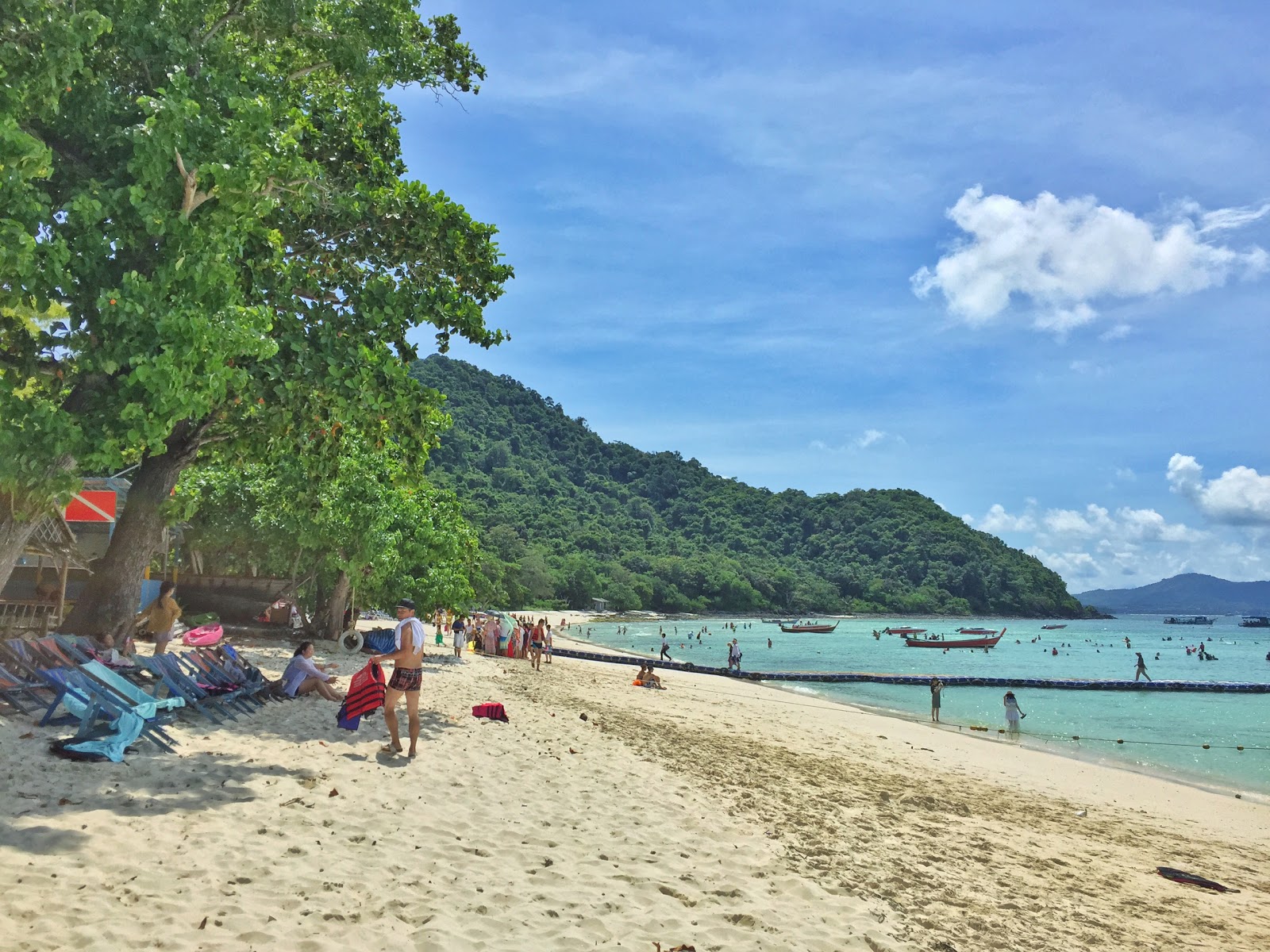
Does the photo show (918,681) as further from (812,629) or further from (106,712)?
(812,629)

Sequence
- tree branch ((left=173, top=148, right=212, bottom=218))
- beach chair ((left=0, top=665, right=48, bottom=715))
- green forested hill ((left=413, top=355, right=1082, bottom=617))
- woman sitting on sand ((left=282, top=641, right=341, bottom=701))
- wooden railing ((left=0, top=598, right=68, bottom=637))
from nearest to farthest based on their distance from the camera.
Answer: tree branch ((left=173, top=148, right=212, bottom=218))
beach chair ((left=0, top=665, right=48, bottom=715))
woman sitting on sand ((left=282, top=641, right=341, bottom=701))
wooden railing ((left=0, top=598, right=68, bottom=637))
green forested hill ((left=413, top=355, right=1082, bottom=617))

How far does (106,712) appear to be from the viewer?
7.62m

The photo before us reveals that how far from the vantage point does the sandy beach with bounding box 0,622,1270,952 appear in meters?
4.77

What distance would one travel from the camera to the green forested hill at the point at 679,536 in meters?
140

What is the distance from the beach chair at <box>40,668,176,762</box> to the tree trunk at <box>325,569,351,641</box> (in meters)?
15.9

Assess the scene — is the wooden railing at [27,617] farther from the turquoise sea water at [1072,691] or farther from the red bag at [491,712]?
the turquoise sea water at [1072,691]

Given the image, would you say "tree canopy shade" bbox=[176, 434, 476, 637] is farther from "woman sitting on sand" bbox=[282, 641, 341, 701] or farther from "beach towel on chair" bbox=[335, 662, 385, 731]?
"beach towel on chair" bbox=[335, 662, 385, 731]

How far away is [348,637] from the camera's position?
2258cm

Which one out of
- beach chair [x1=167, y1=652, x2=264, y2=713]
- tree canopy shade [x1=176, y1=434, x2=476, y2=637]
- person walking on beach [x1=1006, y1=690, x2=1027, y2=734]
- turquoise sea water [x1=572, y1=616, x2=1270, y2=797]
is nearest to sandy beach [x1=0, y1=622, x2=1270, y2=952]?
beach chair [x1=167, y1=652, x2=264, y2=713]

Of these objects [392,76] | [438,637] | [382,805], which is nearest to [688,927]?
[382,805]

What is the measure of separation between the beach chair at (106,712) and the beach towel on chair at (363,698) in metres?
2.18

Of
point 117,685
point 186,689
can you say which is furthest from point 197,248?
point 186,689

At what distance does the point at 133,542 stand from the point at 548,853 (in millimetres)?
7946

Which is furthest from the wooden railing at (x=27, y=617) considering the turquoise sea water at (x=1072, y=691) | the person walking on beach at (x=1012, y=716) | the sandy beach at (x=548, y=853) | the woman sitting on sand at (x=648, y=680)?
the person walking on beach at (x=1012, y=716)
